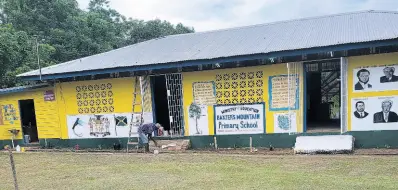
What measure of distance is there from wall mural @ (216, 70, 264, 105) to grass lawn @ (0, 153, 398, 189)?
2.02m

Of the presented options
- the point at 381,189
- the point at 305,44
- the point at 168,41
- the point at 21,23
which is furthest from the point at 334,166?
the point at 21,23

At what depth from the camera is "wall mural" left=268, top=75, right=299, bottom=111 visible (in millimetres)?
10203

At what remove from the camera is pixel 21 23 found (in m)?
27.5

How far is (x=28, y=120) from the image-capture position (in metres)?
14.6

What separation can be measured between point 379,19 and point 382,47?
2589 mm

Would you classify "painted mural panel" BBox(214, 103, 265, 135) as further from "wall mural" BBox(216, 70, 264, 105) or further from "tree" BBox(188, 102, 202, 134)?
"tree" BBox(188, 102, 202, 134)

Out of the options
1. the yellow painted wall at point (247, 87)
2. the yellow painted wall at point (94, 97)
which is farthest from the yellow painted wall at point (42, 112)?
the yellow painted wall at point (247, 87)

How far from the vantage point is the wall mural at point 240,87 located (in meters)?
10.6

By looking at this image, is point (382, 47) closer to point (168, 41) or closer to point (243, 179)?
point (243, 179)

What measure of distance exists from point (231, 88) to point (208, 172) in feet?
12.4

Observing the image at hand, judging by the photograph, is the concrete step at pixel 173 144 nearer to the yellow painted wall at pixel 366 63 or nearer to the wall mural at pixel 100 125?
the wall mural at pixel 100 125

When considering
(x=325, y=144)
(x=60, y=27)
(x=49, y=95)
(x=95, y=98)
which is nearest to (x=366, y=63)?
(x=325, y=144)

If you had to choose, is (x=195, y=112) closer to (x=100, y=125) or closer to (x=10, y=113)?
(x=100, y=125)

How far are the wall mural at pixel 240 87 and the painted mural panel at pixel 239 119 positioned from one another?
199 mm
